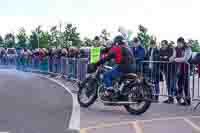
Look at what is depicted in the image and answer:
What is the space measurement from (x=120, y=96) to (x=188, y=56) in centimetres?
214

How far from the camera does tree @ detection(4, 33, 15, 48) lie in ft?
248

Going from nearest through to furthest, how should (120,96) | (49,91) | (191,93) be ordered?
(120,96) < (191,93) < (49,91)

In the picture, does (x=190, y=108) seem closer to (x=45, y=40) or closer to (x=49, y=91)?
(x=49, y=91)

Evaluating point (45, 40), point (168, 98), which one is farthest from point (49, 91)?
point (45, 40)

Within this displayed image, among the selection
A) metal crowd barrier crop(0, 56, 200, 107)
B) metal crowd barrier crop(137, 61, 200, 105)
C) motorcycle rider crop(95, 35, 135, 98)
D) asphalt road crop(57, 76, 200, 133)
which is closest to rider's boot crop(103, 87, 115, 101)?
motorcycle rider crop(95, 35, 135, 98)

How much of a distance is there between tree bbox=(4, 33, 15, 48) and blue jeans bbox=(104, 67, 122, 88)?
64.8 metres

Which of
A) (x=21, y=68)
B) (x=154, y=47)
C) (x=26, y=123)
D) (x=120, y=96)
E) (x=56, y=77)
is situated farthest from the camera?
(x=21, y=68)

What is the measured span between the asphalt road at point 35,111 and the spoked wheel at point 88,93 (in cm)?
34

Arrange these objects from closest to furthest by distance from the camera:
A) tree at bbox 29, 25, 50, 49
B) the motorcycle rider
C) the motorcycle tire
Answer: the motorcycle tire
the motorcycle rider
tree at bbox 29, 25, 50, 49

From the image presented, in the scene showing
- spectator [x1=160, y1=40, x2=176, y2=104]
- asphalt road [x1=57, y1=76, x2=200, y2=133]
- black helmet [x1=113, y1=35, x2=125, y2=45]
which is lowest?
asphalt road [x1=57, y1=76, x2=200, y2=133]

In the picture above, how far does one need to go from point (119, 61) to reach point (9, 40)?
68063 millimetres

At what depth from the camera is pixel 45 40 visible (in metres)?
79.7

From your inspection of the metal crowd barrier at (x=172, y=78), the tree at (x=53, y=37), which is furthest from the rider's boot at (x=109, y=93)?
the tree at (x=53, y=37)

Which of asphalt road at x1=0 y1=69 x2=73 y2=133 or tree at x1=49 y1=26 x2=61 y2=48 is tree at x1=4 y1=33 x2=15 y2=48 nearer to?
tree at x1=49 y1=26 x2=61 y2=48
